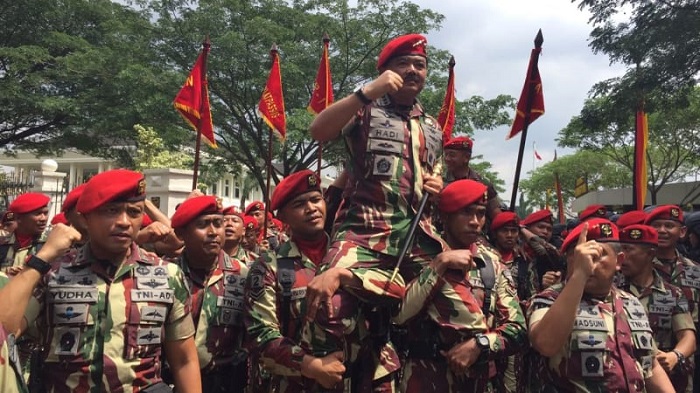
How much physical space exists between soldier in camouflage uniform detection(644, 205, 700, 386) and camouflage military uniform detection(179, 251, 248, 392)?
3313 mm

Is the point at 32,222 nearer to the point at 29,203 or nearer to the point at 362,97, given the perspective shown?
the point at 29,203

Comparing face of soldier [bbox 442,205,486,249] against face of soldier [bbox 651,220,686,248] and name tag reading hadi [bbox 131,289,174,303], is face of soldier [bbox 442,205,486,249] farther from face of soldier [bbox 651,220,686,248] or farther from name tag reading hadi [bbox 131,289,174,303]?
face of soldier [bbox 651,220,686,248]

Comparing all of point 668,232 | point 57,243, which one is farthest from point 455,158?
point 57,243

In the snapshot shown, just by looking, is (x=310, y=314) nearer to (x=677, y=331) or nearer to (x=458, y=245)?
(x=458, y=245)

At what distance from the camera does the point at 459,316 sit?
9.53 feet

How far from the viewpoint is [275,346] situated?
9.66 ft

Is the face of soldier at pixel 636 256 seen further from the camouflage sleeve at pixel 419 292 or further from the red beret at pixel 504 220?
the camouflage sleeve at pixel 419 292

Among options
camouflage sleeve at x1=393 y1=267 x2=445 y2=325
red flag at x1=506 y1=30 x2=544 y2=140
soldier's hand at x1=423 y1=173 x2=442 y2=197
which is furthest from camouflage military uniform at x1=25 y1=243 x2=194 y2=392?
red flag at x1=506 y1=30 x2=544 y2=140

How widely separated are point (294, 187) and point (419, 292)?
1.08 meters

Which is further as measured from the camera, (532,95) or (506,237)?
Answer: (506,237)

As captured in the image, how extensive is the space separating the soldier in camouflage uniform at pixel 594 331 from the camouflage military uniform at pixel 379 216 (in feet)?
2.32

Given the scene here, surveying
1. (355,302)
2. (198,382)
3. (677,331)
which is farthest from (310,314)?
(677,331)

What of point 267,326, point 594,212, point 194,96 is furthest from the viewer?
point 194,96

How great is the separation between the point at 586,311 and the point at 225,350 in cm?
211
